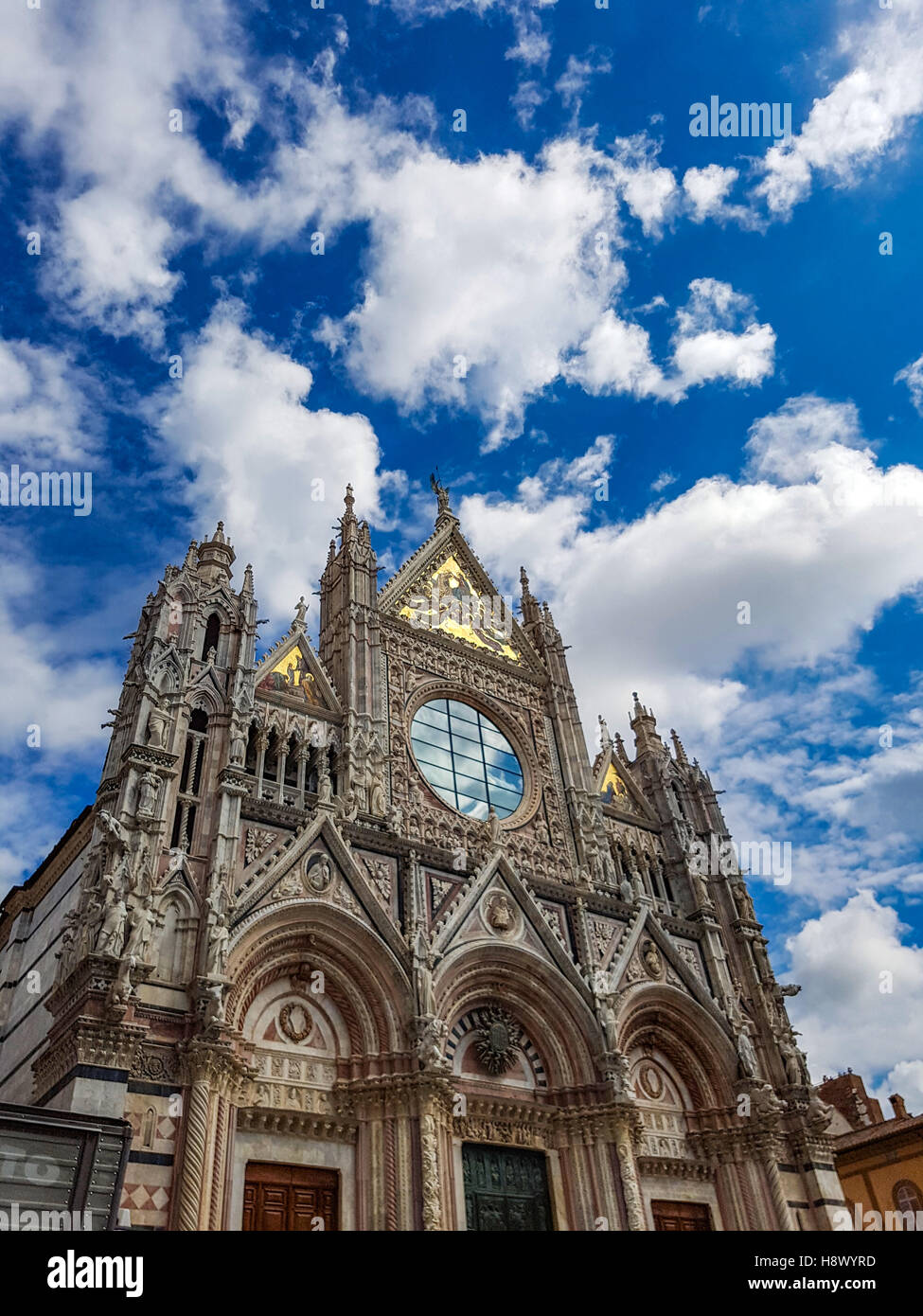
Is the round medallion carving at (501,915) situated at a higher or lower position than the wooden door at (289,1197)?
higher

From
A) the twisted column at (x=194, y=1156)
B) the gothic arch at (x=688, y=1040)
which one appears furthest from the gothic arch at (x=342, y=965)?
the gothic arch at (x=688, y=1040)

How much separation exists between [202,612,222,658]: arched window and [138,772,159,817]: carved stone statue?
15.1 feet

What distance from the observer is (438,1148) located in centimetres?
1680

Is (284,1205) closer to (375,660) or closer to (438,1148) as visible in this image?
(438,1148)

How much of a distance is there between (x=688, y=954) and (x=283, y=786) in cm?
1151

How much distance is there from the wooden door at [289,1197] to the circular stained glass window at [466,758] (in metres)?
9.19

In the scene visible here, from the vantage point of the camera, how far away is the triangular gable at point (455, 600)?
27.1m

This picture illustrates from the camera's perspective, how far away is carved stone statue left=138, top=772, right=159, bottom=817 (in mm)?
16812

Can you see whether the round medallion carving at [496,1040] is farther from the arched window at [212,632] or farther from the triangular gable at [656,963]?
the arched window at [212,632]

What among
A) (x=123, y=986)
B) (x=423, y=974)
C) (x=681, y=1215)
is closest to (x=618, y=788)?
(x=681, y=1215)

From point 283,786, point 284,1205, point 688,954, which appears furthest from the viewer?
point 688,954

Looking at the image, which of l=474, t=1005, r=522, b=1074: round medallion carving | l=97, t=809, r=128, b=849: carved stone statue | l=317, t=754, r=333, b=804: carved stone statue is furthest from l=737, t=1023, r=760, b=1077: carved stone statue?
Answer: l=97, t=809, r=128, b=849: carved stone statue
